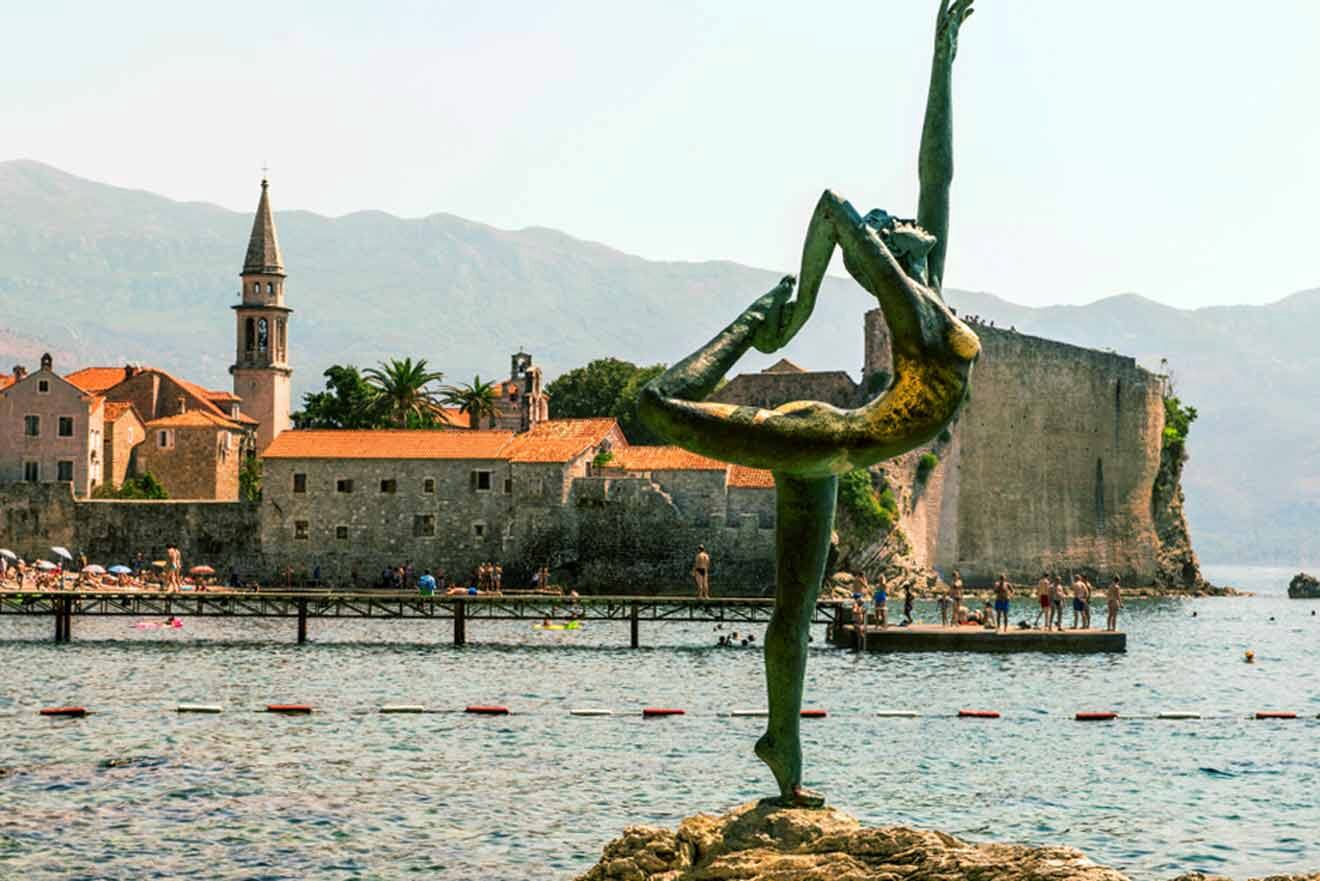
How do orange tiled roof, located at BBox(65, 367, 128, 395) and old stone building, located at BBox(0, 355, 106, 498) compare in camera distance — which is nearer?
old stone building, located at BBox(0, 355, 106, 498)

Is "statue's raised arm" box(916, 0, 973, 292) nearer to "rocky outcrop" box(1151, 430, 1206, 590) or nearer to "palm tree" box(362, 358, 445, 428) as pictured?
"palm tree" box(362, 358, 445, 428)

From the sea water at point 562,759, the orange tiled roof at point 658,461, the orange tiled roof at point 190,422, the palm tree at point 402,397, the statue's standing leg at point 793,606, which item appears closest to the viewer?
the statue's standing leg at point 793,606

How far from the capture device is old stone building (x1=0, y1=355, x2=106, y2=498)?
8331cm

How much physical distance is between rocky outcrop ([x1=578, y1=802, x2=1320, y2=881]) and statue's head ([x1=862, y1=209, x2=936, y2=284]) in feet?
9.81

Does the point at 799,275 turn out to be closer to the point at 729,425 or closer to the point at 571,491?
the point at 729,425

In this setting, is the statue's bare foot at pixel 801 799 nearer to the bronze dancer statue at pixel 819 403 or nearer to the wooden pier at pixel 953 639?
the bronze dancer statue at pixel 819 403

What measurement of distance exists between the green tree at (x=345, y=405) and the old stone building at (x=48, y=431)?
1596 cm

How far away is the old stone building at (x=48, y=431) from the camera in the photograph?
83.3m

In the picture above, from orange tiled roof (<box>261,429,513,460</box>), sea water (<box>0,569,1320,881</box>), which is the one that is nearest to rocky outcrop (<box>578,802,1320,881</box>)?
sea water (<box>0,569,1320,881</box>)

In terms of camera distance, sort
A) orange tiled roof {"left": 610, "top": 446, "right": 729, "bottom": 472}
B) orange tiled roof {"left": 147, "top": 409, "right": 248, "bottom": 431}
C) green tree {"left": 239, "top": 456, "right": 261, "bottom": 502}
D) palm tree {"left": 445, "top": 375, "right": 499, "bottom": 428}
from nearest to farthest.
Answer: orange tiled roof {"left": 610, "top": 446, "right": 729, "bottom": 472}
orange tiled roof {"left": 147, "top": 409, "right": 248, "bottom": 431}
green tree {"left": 239, "top": 456, "right": 261, "bottom": 502}
palm tree {"left": 445, "top": 375, "right": 499, "bottom": 428}

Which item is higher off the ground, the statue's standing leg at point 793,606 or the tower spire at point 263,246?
the tower spire at point 263,246

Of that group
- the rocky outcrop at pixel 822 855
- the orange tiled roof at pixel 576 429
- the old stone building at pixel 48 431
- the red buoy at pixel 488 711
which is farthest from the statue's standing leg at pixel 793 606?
the old stone building at pixel 48 431

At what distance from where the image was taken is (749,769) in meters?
25.8

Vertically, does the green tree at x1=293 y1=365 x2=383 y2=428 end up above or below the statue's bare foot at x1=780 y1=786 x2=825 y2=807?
above
